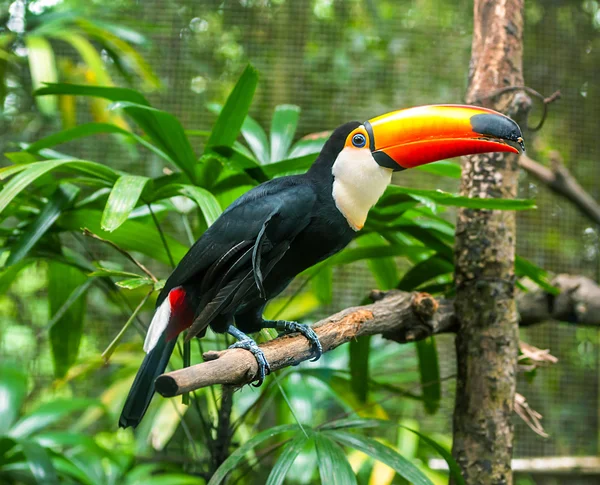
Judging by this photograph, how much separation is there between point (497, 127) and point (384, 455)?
1.80 ft

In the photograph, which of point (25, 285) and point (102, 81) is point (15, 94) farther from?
point (25, 285)

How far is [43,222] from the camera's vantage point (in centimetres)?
108

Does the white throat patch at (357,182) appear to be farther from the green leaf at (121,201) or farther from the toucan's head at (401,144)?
the green leaf at (121,201)

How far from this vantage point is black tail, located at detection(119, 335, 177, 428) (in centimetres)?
89

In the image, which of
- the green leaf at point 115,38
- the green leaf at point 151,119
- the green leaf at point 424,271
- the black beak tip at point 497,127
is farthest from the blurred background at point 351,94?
the black beak tip at point 497,127

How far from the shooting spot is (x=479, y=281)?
1192mm

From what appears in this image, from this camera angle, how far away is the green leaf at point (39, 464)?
122cm

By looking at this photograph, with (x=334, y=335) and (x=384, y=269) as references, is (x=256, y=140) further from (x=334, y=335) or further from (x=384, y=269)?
(x=334, y=335)

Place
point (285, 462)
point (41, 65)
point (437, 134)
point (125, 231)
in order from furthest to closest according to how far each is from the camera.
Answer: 1. point (41, 65)
2. point (125, 231)
3. point (437, 134)
4. point (285, 462)

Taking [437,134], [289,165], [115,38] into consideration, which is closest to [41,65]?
[115,38]

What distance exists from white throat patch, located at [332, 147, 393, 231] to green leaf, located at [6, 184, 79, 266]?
1.61ft

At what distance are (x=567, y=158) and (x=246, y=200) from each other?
1.55 meters

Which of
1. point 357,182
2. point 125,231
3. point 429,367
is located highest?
point 357,182

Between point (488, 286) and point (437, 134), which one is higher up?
point (437, 134)
